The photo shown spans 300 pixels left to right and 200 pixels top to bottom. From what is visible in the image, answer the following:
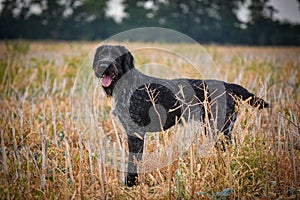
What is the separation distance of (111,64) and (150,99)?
663mm

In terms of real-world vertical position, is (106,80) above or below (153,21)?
below

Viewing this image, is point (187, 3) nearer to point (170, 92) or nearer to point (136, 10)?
point (136, 10)

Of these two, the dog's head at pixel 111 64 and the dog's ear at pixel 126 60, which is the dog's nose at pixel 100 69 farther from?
the dog's ear at pixel 126 60

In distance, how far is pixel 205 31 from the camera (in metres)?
52.0

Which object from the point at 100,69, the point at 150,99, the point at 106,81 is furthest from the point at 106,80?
the point at 150,99

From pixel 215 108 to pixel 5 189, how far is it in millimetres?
2669

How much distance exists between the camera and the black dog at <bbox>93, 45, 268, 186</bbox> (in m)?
4.09

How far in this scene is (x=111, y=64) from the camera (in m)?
3.92

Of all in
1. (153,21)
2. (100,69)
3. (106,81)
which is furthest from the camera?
(153,21)

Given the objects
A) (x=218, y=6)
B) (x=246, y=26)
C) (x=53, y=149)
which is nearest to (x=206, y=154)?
(x=53, y=149)

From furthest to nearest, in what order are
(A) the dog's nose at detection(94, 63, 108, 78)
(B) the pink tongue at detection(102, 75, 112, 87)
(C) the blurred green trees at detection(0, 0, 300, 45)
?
(C) the blurred green trees at detection(0, 0, 300, 45), (B) the pink tongue at detection(102, 75, 112, 87), (A) the dog's nose at detection(94, 63, 108, 78)

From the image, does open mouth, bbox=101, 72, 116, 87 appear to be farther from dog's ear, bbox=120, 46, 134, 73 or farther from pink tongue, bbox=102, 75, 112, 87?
dog's ear, bbox=120, 46, 134, 73

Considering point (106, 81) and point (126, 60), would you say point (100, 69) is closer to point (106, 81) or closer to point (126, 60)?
point (106, 81)

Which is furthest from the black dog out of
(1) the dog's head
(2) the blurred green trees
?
(2) the blurred green trees
